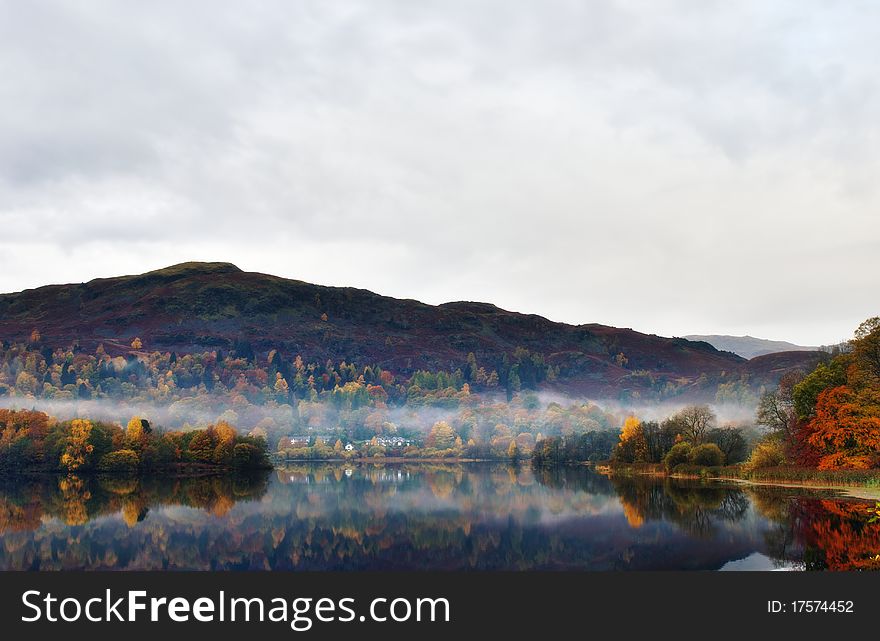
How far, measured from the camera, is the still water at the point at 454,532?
1453 inches

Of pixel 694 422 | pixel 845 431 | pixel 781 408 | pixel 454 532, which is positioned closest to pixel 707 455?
pixel 781 408

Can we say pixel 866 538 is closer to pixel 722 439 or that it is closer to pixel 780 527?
pixel 780 527

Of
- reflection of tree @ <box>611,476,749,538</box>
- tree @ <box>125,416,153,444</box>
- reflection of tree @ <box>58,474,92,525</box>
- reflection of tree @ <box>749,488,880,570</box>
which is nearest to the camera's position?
reflection of tree @ <box>749,488,880,570</box>

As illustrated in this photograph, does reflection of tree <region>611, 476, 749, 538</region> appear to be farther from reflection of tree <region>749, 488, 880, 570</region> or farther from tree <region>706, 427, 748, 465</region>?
tree <region>706, 427, 748, 465</region>

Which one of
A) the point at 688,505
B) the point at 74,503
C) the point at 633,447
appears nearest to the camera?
the point at 688,505

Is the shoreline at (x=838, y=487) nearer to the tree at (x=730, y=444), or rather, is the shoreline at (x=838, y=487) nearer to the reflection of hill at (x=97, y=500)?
the tree at (x=730, y=444)

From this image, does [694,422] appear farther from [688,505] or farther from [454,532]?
[454,532]

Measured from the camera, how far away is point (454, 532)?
49812mm

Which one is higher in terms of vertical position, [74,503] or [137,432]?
[137,432]

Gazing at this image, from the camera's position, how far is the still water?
36.9 metres

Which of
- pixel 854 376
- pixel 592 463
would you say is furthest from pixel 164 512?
pixel 592 463

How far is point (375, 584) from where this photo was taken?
24.6 metres

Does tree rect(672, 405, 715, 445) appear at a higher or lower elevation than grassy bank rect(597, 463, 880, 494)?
higher

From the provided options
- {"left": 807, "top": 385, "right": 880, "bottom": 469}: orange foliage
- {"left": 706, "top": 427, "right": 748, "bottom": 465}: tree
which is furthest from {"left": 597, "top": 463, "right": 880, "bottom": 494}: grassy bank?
{"left": 706, "top": 427, "right": 748, "bottom": 465}: tree
